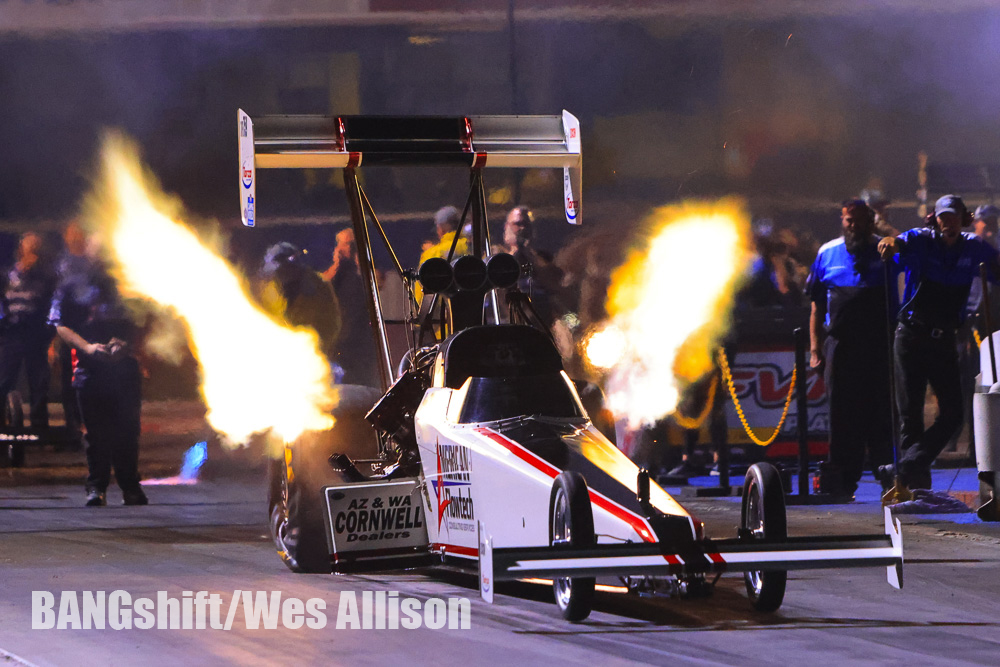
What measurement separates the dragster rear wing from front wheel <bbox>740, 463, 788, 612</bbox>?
10.8 ft

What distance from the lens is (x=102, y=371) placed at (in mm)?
11875

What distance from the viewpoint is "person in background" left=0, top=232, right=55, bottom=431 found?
13.6 meters

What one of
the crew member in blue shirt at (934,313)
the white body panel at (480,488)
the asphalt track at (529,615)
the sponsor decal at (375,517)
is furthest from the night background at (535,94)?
the white body panel at (480,488)

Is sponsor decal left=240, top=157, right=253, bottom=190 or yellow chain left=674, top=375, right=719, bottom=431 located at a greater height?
sponsor decal left=240, top=157, right=253, bottom=190

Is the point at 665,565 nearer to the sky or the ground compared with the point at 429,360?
nearer to the ground

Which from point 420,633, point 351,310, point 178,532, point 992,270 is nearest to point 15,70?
point 351,310

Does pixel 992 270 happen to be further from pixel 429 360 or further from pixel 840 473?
pixel 429 360

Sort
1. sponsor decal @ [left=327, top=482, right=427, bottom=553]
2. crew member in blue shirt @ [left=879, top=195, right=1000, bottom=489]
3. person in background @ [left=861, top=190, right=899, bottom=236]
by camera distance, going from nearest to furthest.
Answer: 1. sponsor decal @ [left=327, top=482, right=427, bottom=553]
2. crew member in blue shirt @ [left=879, top=195, right=1000, bottom=489]
3. person in background @ [left=861, top=190, right=899, bottom=236]

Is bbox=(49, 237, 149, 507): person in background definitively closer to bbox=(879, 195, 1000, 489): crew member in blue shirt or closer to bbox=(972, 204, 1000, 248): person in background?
bbox=(879, 195, 1000, 489): crew member in blue shirt

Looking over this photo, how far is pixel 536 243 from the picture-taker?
15234 mm

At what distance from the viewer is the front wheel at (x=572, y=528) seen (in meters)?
6.34

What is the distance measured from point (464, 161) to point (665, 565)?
400 cm

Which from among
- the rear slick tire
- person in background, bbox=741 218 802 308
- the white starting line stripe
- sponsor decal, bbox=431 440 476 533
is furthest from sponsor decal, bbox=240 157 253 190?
person in background, bbox=741 218 802 308

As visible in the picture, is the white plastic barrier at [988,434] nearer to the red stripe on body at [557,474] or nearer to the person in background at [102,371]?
the red stripe on body at [557,474]
